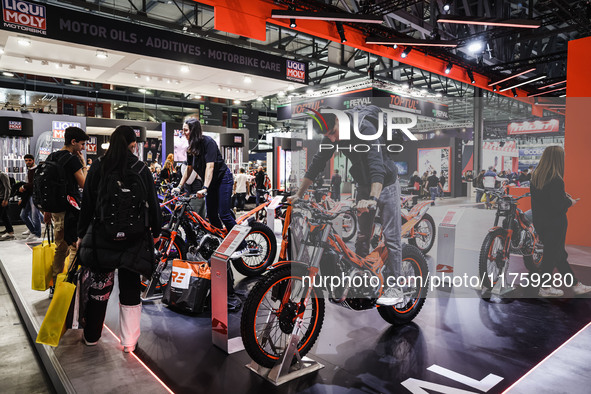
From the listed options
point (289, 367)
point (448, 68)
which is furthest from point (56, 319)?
point (448, 68)

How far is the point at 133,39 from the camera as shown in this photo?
5977mm

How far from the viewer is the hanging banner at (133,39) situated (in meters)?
5.10

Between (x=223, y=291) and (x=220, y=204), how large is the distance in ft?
5.72

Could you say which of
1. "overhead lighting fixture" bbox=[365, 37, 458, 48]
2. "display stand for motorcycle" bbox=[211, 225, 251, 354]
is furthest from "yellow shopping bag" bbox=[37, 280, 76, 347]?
"overhead lighting fixture" bbox=[365, 37, 458, 48]

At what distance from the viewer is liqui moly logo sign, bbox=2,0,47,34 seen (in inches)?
196

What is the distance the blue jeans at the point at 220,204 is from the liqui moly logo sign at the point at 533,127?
271 centimetres

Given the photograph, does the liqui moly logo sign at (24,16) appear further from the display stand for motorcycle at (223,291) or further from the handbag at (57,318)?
the display stand for motorcycle at (223,291)

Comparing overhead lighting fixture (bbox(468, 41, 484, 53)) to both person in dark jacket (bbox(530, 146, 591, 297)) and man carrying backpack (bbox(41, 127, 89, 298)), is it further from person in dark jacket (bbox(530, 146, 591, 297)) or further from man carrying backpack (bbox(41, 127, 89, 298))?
man carrying backpack (bbox(41, 127, 89, 298))

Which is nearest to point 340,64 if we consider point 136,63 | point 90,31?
point 136,63

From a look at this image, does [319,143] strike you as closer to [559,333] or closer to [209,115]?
[559,333]

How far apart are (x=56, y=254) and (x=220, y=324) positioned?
77.5 inches

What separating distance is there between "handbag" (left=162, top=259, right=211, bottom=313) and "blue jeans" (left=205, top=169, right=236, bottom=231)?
3.33ft

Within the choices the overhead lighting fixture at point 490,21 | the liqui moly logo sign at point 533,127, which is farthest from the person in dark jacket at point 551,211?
the overhead lighting fixture at point 490,21

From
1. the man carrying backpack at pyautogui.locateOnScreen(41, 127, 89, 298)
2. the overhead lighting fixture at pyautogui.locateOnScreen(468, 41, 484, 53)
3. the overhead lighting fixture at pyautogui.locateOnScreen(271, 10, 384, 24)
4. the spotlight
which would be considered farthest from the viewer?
the spotlight
